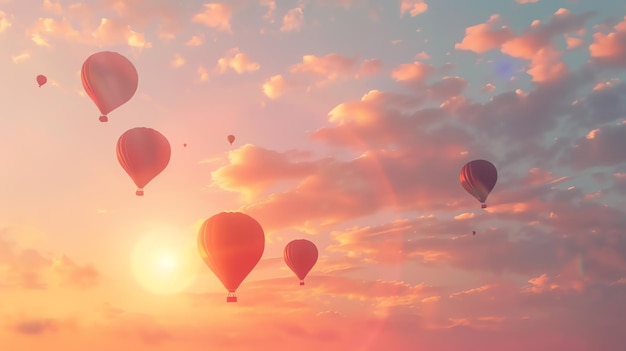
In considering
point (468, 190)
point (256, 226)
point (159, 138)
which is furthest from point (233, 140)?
point (468, 190)

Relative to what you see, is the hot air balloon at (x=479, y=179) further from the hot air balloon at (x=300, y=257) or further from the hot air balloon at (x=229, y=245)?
the hot air balloon at (x=229, y=245)

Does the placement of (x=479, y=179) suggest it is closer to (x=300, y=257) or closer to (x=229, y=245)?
(x=300, y=257)

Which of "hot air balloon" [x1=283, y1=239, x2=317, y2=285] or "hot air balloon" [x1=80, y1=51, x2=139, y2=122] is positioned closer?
"hot air balloon" [x1=80, y1=51, x2=139, y2=122]

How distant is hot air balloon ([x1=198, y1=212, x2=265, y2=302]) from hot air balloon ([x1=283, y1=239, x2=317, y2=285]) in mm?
23740

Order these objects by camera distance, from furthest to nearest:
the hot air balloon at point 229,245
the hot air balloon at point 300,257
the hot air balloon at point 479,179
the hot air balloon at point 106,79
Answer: the hot air balloon at point 300,257
the hot air balloon at point 479,179
the hot air balloon at point 106,79
the hot air balloon at point 229,245

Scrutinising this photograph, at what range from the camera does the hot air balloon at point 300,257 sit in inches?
3834

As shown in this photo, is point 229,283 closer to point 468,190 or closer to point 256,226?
point 256,226

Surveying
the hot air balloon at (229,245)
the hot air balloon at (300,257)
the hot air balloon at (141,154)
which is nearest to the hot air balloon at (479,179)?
the hot air balloon at (300,257)

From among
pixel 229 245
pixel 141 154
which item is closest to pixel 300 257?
pixel 229 245

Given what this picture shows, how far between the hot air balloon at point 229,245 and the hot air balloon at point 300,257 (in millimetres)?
23740

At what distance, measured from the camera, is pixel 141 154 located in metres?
78.2

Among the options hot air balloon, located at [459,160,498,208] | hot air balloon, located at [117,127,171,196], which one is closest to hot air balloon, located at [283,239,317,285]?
hot air balloon, located at [459,160,498,208]

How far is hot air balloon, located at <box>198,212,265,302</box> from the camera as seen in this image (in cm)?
7244

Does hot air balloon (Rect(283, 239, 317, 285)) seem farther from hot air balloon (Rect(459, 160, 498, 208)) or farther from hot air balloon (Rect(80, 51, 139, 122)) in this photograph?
hot air balloon (Rect(80, 51, 139, 122))
